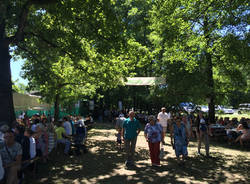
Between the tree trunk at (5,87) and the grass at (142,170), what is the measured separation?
7.85 feet

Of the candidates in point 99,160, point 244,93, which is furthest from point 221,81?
point 99,160

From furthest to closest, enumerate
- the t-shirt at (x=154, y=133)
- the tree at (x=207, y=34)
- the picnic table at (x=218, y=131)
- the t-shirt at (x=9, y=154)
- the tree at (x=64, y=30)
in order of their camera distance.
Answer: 1. the picnic table at (x=218, y=131)
2. the tree at (x=207, y=34)
3. the tree at (x=64, y=30)
4. the t-shirt at (x=154, y=133)
5. the t-shirt at (x=9, y=154)

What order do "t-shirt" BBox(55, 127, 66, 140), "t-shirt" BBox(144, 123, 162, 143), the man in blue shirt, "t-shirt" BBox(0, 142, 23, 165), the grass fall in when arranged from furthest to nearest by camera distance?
"t-shirt" BBox(55, 127, 66, 140) → the man in blue shirt → "t-shirt" BBox(144, 123, 162, 143) → the grass → "t-shirt" BBox(0, 142, 23, 165)

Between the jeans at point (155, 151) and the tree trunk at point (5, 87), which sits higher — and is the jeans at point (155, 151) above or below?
below

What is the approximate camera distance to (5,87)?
8.38 m

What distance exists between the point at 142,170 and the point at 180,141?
1.48 m

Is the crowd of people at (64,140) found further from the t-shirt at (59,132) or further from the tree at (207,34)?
the tree at (207,34)

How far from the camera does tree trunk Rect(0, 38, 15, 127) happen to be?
27.3ft

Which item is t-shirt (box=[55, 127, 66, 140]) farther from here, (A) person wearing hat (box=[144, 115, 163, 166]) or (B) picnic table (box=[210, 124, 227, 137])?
(B) picnic table (box=[210, 124, 227, 137])

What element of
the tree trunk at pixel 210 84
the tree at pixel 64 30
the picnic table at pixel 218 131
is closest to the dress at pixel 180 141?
the tree at pixel 64 30

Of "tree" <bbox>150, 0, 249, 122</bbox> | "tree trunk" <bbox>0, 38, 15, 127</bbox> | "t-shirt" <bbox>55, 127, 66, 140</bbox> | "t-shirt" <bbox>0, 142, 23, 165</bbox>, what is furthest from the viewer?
"tree" <bbox>150, 0, 249, 122</bbox>

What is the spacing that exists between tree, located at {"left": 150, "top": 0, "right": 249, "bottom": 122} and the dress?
5851mm

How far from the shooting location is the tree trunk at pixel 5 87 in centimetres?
834

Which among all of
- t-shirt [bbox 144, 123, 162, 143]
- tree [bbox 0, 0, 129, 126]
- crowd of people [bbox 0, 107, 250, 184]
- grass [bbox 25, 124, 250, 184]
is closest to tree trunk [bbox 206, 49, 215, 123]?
crowd of people [bbox 0, 107, 250, 184]
